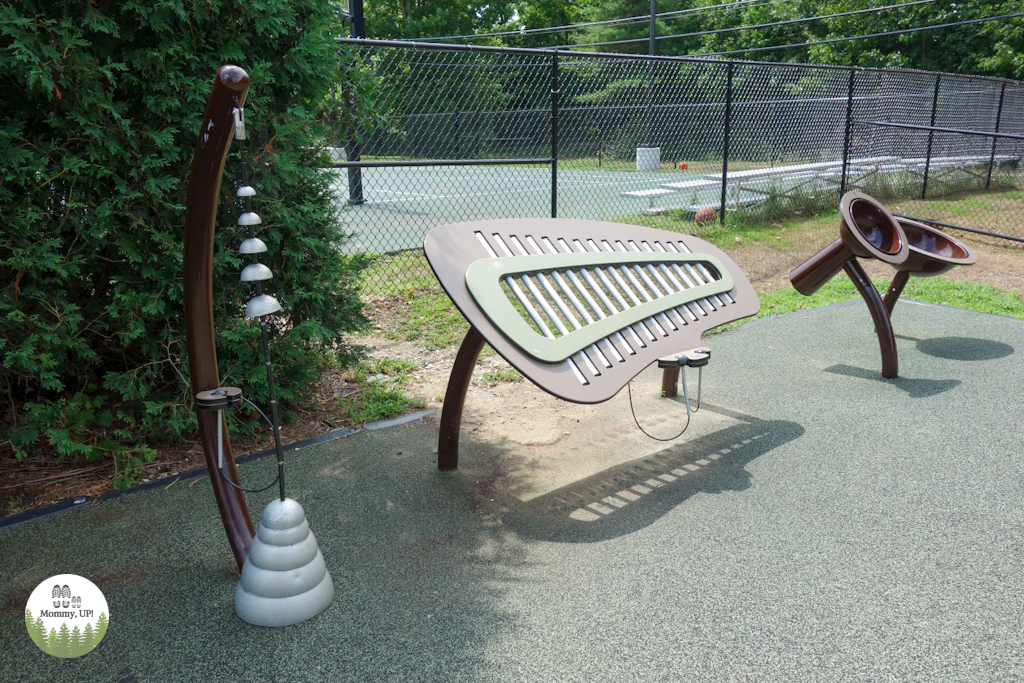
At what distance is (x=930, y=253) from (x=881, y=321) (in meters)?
0.84

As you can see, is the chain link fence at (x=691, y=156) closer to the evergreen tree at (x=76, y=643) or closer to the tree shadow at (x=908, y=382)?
the tree shadow at (x=908, y=382)

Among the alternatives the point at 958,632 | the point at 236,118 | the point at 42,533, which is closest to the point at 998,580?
the point at 958,632

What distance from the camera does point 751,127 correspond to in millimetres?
16109

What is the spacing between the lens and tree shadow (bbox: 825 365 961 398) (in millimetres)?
4614

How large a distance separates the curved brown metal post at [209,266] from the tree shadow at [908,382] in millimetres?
3926

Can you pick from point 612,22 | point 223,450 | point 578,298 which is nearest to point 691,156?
point 612,22

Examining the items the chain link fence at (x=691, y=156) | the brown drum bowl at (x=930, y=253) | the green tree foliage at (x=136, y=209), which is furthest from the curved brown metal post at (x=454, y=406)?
the brown drum bowl at (x=930, y=253)

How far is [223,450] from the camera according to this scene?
2629mm

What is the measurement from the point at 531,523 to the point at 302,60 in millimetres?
2486

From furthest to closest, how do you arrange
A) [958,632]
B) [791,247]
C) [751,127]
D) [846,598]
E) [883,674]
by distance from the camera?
[751,127]
[791,247]
[846,598]
[958,632]
[883,674]

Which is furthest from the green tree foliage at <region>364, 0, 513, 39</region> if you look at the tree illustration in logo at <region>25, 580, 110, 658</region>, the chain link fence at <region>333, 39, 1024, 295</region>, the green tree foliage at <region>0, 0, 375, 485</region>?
the tree illustration in logo at <region>25, 580, 110, 658</region>

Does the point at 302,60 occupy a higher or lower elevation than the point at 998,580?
higher

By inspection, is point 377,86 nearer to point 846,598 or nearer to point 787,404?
point 787,404

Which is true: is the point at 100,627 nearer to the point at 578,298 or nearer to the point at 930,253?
the point at 578,298
